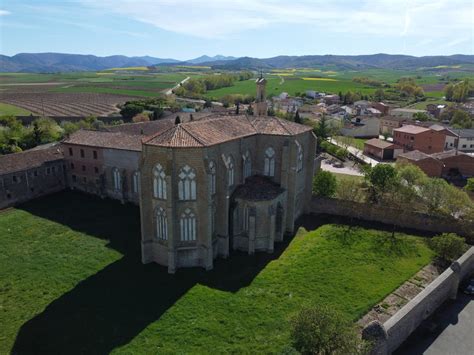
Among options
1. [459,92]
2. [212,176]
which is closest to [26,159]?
[212,176]

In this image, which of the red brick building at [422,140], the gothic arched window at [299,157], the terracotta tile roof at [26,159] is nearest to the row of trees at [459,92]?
the red brick building at [422,140]

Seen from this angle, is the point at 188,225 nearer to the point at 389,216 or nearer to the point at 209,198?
the point at 209,198

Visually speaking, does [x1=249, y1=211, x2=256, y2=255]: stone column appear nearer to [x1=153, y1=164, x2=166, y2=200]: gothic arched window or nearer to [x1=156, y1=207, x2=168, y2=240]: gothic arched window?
[x1=156, y1=207, x2=168, y2=240]: gothic arched window

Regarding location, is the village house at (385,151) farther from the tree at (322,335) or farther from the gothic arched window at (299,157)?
the tree at (322,335)

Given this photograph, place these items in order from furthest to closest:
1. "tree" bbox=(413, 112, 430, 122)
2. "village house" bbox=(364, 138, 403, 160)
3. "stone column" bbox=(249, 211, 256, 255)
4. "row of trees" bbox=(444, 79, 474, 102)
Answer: "row of trees" bbox=(444, 79, 474, 102) < "tree" bbox=(413, 112, 430, 122) < "village house" bbox=(364, 138, 403, 160) < "stone column" bbox=(249, 211, 256, 255)

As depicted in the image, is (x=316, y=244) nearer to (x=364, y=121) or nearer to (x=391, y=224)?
(x=391, y=224)

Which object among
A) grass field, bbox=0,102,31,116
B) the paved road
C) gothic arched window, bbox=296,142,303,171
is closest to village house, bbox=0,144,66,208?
gothic arched window, bbox=296,142,303,171
